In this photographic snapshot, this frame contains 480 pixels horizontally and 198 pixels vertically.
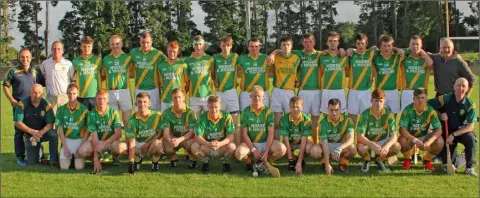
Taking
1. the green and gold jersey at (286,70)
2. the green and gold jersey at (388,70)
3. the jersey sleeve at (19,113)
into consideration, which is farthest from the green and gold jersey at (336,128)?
the jersey sleeve at (19,113)

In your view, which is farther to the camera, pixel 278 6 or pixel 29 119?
pixel 278 6

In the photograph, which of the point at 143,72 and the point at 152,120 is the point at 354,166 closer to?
the point at 152,120

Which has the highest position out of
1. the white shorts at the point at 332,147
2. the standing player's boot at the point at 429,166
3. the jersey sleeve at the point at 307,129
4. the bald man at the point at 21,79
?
the bald man at the point at 21,79

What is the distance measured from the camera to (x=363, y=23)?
44.8 metres

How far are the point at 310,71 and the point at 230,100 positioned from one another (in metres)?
1.30

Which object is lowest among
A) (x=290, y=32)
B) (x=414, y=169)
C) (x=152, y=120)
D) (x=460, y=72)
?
(x=414, y=169)

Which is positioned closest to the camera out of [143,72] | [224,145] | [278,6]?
[224,145]

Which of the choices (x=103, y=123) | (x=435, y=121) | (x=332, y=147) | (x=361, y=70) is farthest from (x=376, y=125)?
(x=103, y=123)

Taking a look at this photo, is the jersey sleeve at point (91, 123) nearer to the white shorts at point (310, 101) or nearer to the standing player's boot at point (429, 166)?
the white shorts at point (310, 101)

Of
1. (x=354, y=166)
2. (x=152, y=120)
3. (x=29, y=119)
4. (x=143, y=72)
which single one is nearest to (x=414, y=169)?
(x=354, y=166)

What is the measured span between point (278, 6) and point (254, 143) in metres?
37.9

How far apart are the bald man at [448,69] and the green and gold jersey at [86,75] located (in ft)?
17.0

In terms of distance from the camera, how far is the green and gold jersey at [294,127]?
6.96m

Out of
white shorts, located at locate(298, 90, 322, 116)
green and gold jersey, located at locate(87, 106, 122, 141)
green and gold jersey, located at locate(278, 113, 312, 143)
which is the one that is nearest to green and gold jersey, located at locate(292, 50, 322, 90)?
white shorts, located at locate(298, 90, 322, 116)
